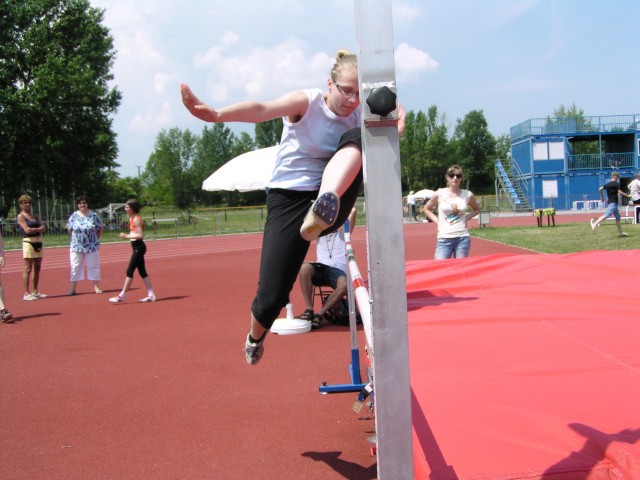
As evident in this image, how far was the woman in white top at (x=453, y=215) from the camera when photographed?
6746 mm

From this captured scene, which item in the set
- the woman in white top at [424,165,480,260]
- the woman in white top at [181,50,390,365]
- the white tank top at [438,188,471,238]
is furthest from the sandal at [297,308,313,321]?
the woman in white top at [181,50,390,365]

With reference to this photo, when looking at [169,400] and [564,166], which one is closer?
[169,400]

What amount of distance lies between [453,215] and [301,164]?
14.5 feet

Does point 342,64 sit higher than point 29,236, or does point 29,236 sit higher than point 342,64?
point 342,64

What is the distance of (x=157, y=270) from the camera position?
13438 millimetres

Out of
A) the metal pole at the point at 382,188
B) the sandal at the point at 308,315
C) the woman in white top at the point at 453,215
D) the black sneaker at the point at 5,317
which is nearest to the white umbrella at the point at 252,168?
the sandal at the point at 308,315

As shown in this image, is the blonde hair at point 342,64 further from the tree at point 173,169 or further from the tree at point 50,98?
the tree at point 173,169

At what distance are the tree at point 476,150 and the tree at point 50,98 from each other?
4251 cm

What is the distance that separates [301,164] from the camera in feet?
8.89

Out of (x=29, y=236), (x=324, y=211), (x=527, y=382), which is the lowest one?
(x=527, y=382)

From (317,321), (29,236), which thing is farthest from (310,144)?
(29,236)

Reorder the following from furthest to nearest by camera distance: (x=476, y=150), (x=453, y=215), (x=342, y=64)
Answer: (x=476, y=150), (x=453, y=215), (x=342, y=64)

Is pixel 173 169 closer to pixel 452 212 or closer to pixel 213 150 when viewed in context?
pixel 213 150

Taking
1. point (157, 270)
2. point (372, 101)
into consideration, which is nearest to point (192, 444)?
point (372, 101)
